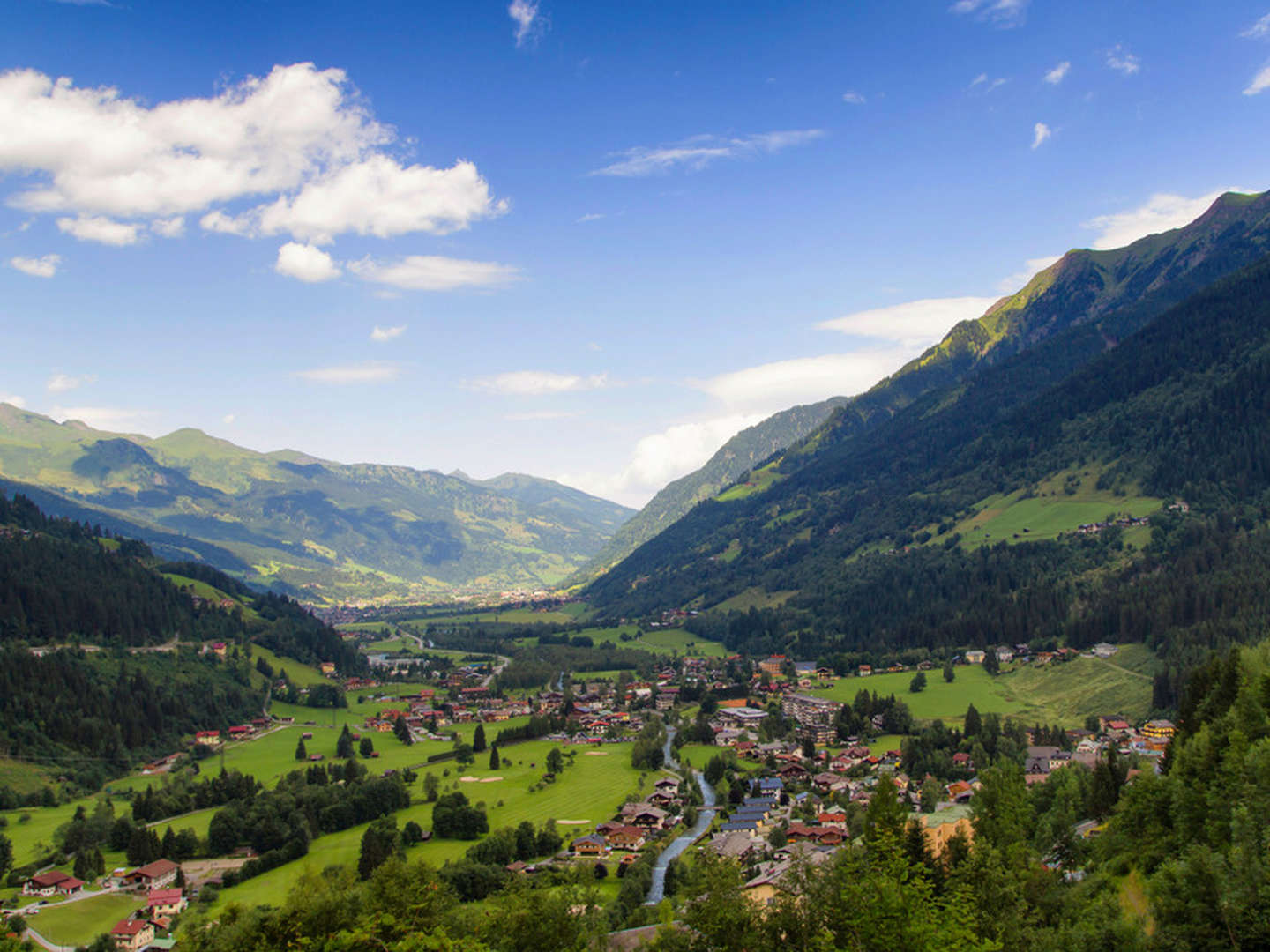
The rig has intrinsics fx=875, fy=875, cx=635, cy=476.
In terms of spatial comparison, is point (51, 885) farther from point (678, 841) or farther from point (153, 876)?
point (678, 841)

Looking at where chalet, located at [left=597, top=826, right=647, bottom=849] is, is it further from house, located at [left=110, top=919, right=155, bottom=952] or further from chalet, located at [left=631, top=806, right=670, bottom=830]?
house, located at [left=110, top=919, right=155, bottom=952]

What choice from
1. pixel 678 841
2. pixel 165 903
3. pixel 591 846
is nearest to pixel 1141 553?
pixel 678 841

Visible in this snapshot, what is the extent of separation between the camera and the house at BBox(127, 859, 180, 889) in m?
63.6

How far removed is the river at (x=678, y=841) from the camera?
196ft

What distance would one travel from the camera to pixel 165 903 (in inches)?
2312

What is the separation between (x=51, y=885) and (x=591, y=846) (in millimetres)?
38190

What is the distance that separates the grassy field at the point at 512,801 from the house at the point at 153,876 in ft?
15.0

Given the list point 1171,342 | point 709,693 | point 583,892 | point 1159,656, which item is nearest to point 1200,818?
point 583,892

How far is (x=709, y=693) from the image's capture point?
12644cm

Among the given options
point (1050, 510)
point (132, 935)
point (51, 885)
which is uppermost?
point (1050, 510)

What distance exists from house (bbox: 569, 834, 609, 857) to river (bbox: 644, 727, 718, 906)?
435cm

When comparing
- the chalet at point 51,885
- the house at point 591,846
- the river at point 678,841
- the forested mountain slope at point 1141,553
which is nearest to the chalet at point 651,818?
the river at point 678,841

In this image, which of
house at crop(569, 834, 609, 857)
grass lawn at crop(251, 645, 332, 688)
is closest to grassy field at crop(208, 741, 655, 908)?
house at crop(569, 834, 609, 857)

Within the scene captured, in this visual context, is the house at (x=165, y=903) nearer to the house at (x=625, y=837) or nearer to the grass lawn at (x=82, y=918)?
the grass lawn at (x=82, y=918)
